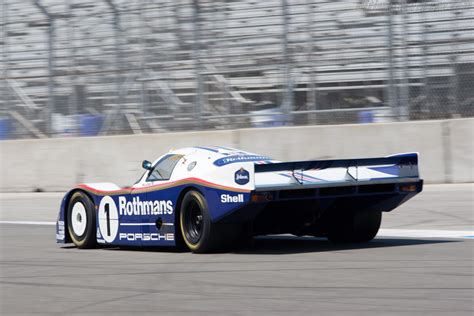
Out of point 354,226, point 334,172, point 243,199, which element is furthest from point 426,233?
point 243,199

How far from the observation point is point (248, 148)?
17.3m

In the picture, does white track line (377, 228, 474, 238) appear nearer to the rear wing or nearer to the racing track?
the racing track

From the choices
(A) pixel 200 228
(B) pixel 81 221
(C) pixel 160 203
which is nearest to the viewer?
(A) pixel 200 228

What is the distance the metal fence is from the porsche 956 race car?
250 inches

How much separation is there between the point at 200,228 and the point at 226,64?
9.03 meters

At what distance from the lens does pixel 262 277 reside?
7512 millimetres

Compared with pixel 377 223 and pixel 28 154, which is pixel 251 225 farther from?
pixel 28 154

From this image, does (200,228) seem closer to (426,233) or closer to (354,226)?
(354,226)

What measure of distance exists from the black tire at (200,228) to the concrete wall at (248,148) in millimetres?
7129

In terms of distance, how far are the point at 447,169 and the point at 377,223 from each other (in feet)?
18.6

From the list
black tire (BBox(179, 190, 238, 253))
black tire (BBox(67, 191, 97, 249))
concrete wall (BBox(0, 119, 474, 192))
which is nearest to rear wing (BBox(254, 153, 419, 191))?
black tire (BBox(179, 190, 238, 253))

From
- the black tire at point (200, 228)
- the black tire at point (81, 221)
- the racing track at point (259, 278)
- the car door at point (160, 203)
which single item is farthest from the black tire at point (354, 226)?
the black tire at point (81, 221)

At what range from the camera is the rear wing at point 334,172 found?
8859 mm

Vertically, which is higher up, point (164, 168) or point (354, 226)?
point (164, 168)
